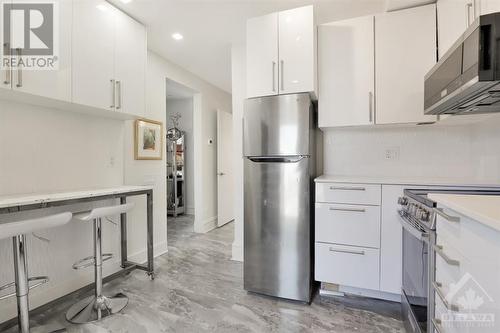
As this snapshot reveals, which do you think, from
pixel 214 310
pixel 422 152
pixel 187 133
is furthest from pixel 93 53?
pixel 187 133

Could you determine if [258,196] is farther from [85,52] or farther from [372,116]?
[85,52]

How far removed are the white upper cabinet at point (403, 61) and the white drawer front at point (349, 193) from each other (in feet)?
2.04

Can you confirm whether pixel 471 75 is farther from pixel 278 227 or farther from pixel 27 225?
pixel 27 225

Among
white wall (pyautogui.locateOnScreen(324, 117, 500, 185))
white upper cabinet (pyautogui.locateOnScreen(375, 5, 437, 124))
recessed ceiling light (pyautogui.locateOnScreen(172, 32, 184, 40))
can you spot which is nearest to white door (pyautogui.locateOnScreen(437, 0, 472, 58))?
white upper cabinet (pyautogui.locateOnScreen(375, 5, 437, 124))

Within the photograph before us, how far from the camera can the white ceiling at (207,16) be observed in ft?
7.11

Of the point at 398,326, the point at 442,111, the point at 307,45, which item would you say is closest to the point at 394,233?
the point at 398,326

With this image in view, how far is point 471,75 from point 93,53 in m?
2.42

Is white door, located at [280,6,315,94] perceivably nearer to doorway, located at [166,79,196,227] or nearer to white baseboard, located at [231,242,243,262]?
white baseboard, located at [231,242,243,262]

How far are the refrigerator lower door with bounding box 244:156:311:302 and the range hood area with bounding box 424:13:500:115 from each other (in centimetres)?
93

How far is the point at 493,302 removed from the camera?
28.0 inches

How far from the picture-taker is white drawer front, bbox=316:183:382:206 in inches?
75.3

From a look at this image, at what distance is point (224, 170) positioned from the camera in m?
4.39

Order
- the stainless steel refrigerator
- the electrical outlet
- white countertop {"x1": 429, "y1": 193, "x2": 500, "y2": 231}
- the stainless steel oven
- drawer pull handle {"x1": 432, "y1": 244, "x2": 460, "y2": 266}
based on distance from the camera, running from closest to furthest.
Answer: white countertop {"x1": 429, "y1": 193, "x2": 500, "y2": 231} → drawer pull handle {"x1": 432, "y1": 244, "x2": 460, "y2": 266} → the stainless steel oven → the stainless steel refrigerator → the electrical outlet

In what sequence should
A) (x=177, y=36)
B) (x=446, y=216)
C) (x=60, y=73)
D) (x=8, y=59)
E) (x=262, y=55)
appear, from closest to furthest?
(x=446, y=216)
(x=8, y=59)
(x=60, y=73)
(x=262, y=55)
(x=177, y=36)
